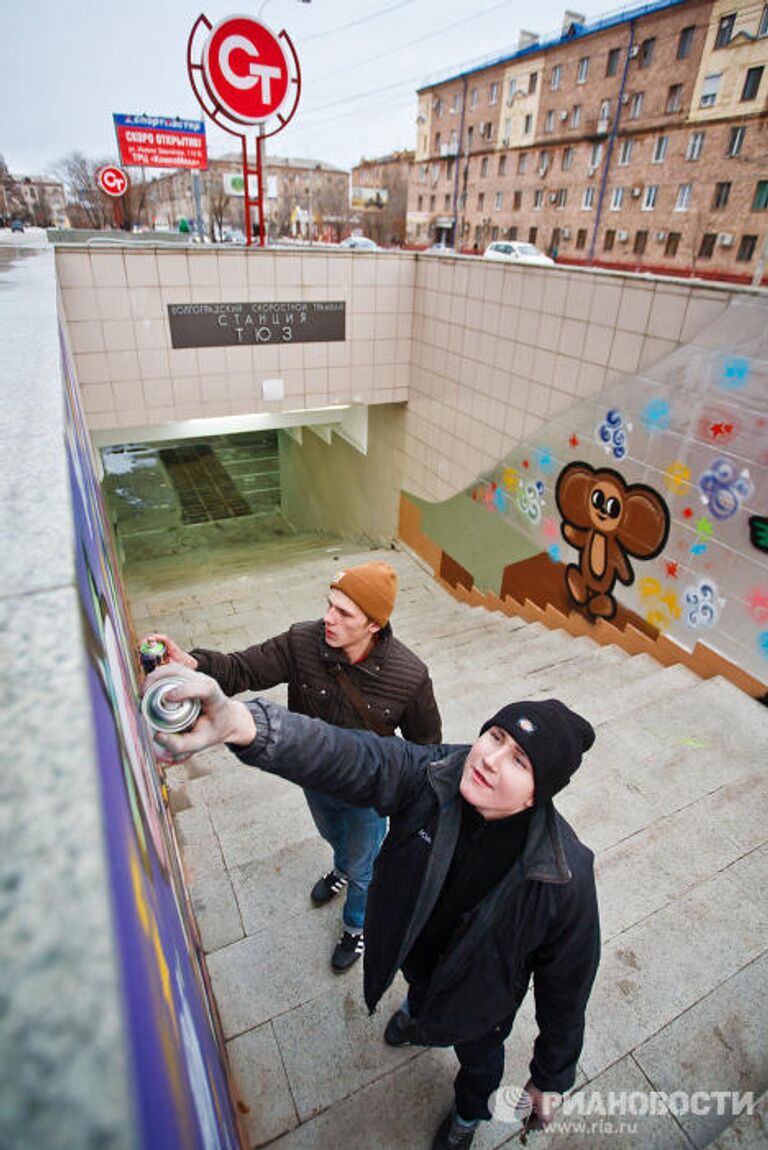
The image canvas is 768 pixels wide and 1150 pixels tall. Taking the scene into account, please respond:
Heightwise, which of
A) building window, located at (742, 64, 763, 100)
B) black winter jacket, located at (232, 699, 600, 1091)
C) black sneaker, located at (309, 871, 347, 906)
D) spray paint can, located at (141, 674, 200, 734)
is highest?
building window, located at (742, 64, 763, 100)

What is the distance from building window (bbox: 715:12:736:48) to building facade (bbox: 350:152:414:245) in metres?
22.5

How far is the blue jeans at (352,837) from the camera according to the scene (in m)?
2.25

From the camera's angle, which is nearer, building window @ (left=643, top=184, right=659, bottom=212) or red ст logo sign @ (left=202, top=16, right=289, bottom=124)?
red ст logo sign @ (left=202, top=16, right=289, bottom=124)

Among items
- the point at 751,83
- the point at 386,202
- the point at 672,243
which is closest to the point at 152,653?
the point at 672,243

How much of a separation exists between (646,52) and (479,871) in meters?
27.4

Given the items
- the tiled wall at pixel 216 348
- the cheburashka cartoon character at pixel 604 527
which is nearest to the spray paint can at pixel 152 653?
the cheburashka cartoon character at pixel 604 527

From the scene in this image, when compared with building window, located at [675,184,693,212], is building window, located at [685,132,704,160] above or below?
above

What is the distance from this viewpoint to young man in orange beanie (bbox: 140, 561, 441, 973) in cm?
193

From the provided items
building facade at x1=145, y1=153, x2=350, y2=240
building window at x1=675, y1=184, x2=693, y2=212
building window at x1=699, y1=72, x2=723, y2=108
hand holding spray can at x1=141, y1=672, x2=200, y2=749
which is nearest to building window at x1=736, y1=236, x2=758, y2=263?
building window at x1=675, y1=184, x2=693, y2=212

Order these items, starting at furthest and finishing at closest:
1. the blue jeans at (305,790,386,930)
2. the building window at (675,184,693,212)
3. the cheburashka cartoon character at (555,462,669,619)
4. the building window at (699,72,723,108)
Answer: the building window at (675,184,693,212) < the building window at (699,72,723,108) < the cheburashka cartoon character at (555,462,669,619) < the blue jeans at (305,790,386,930)

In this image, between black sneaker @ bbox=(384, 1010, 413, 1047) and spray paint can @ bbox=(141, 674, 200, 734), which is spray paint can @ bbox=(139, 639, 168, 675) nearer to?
spray paint can @ bbox=(141, 674, 200, 734)

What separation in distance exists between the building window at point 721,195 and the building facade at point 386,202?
78.2ft

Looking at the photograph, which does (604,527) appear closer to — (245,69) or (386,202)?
(245,69)

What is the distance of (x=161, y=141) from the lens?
1168cm
